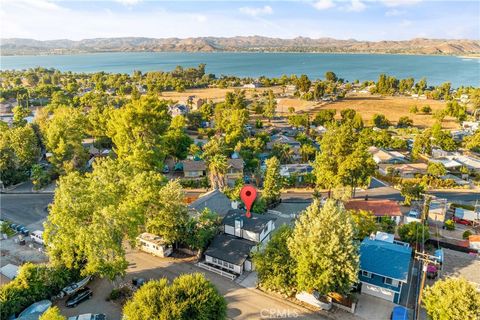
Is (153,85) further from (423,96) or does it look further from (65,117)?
(423,96)

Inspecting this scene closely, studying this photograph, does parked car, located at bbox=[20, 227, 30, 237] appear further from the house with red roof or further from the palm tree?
the house with red roof

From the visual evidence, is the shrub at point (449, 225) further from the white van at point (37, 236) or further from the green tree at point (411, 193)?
the white van at point (37, 236)

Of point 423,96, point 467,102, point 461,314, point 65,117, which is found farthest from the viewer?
point 423,96

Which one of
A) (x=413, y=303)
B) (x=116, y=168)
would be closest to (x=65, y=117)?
(x=116, y=168)

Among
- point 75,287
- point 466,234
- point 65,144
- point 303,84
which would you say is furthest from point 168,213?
point 303,84

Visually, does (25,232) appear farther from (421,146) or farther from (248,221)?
(421,146)
